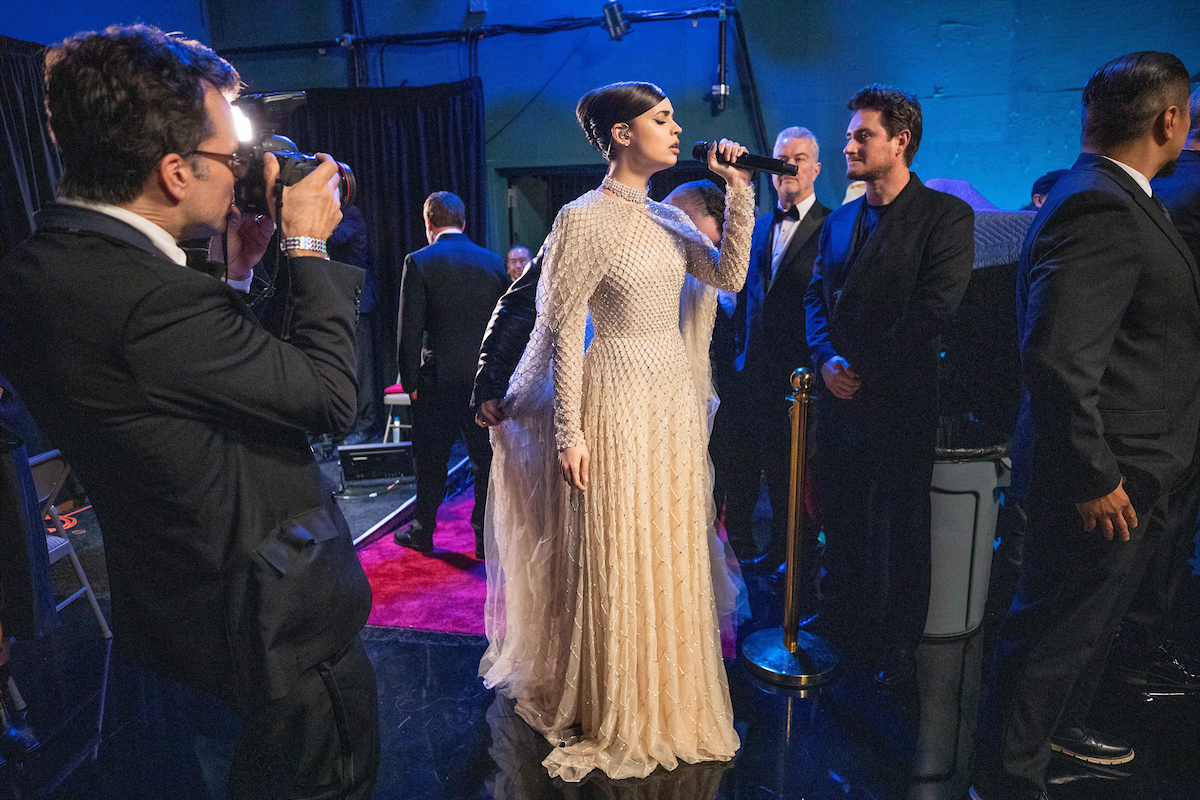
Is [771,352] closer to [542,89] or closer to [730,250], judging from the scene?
[730,250]

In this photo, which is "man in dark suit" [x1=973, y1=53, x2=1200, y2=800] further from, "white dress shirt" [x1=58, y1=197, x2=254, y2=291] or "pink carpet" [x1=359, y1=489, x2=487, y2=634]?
"pink carpet" [x1=359, y1=489, x2=487, y2=634]

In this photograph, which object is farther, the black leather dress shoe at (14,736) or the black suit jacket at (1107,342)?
the black leather dress shoe at (14,736)

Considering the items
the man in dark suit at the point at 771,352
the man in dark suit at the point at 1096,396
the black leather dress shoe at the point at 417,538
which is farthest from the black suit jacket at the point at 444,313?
the man in dark suit at the point at 1096,396

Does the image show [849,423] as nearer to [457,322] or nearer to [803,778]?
[803,778]

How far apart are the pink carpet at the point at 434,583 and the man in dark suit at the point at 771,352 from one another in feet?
2.01

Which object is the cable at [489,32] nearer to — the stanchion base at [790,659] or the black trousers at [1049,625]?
the stanchion base at [790,659]

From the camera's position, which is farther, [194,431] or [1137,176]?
[1137,176]

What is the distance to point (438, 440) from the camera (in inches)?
143

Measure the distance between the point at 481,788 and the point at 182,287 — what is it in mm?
1543

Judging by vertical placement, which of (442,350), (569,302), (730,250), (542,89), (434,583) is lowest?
(434,583)

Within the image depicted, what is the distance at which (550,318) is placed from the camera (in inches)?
74.0

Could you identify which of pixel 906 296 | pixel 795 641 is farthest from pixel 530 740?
pixel 906 296

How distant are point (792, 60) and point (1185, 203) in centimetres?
352

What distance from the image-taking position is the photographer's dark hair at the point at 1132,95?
1.62m
